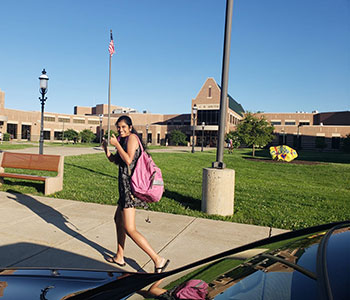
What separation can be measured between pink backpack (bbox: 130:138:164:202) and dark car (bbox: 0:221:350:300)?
1.21 m

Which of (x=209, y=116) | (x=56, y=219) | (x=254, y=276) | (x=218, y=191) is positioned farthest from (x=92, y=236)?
(x=209, y=116)

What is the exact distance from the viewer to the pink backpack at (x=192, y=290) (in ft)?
4.05

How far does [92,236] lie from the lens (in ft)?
15.0

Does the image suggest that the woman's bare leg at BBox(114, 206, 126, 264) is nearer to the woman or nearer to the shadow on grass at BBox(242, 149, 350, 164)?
the woman

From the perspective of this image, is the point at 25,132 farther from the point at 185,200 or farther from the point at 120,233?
the point at 120,233

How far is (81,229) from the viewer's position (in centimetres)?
489

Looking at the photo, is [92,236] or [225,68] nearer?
[92,236]

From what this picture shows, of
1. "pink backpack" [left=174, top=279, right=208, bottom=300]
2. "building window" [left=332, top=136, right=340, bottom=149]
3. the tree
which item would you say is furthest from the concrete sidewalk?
"building window" [left=332, top=136, right=340, bottom=149]

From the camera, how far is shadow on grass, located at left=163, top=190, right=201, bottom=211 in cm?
667

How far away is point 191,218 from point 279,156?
17934 millimetres

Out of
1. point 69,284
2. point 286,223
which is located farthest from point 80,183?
point 69,284

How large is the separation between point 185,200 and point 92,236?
3.21 meters

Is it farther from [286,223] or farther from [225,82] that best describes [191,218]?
[225,82]

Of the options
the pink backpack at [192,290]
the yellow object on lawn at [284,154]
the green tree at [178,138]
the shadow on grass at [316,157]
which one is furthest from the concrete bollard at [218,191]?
the green tree at [178,138]
